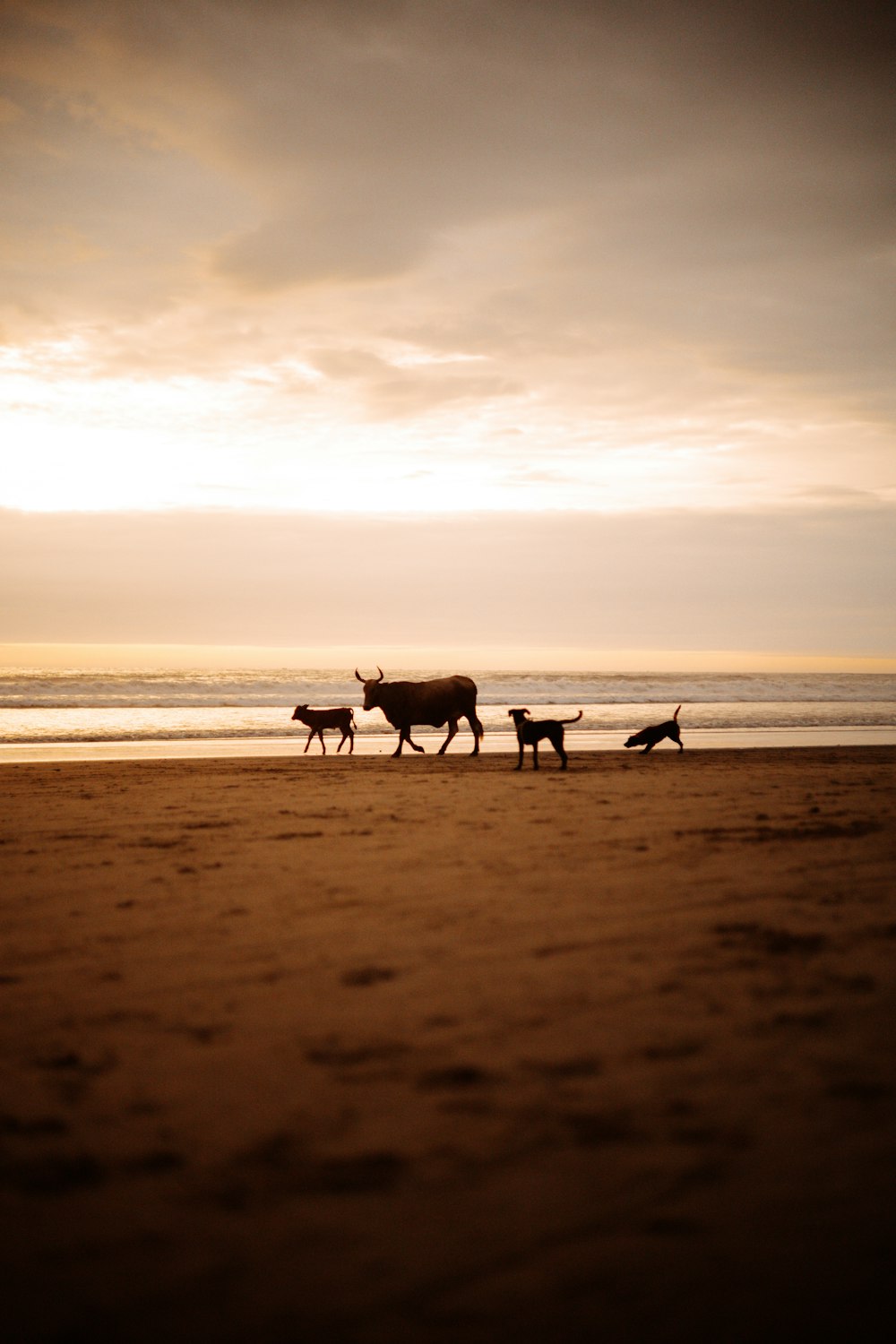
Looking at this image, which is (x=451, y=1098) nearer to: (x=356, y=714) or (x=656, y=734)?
(x=656, y=734)

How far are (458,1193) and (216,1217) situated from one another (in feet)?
2.39

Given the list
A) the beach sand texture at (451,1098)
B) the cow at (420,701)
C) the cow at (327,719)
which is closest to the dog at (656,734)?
the cow at (420,701)

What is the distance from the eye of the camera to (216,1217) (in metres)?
2.64

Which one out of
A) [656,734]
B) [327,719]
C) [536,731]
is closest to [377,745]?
[327,719]

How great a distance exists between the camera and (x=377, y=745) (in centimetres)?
2177

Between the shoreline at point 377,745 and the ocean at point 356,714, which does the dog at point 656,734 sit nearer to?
the shoreline at point 377,745

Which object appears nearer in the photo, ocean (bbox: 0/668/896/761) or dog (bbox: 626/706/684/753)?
dog (bbox: 626/706/684/753)

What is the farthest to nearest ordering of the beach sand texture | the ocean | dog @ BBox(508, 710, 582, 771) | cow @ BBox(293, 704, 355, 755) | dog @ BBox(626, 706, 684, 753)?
1. the ocean
2. cow @ BBox(293, 704, 355, 755)
3. dog @ BBox(626, 706, 684, 753)
4. dog @ BBox(508, 710, 582, 771)
5. the beach sand texture

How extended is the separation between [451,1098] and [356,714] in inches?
1181

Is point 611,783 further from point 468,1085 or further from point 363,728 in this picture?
point 363,728

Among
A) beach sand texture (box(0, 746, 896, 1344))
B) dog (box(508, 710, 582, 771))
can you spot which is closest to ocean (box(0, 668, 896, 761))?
dog (box(508, 710, 582, 771))

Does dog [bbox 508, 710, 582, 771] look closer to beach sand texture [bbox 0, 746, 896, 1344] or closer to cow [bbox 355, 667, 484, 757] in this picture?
cow [bbox 355, 667, 484, 757]

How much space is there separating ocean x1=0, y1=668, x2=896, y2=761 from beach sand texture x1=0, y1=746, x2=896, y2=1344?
12992 mm

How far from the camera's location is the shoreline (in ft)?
58.6
